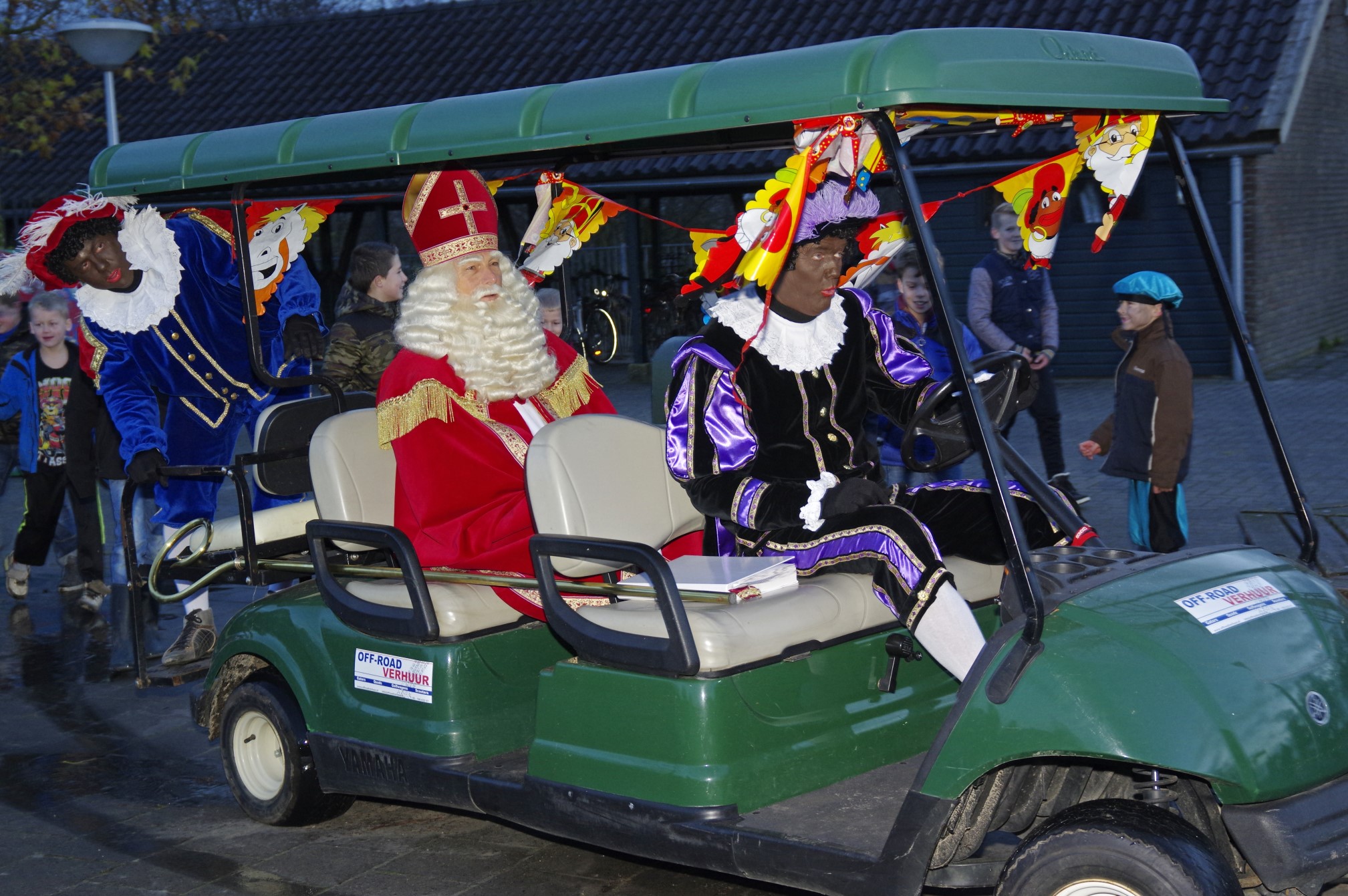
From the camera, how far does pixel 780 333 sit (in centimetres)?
375

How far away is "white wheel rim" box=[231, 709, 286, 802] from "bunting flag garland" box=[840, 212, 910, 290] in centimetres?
210

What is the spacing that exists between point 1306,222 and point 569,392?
12097mm

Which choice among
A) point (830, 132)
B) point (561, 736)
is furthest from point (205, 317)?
point (830, 132)

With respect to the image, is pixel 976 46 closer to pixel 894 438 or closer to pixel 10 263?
pixel 10 263

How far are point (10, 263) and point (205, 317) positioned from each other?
768mm

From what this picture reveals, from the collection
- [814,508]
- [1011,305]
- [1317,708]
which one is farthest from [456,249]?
[1011,305]

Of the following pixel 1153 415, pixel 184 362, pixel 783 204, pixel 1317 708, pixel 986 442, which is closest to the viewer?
pixel 1317 708

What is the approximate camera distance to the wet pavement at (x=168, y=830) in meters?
3.79

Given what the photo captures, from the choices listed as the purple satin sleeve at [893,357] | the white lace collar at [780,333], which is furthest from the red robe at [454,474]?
the purple satin sleeve at [893,357]

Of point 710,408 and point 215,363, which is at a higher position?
point 215,363

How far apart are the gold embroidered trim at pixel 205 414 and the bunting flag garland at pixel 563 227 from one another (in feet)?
5.07

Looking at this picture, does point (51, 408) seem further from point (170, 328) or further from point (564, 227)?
point (564, 227)

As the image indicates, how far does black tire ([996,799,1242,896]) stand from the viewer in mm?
2564

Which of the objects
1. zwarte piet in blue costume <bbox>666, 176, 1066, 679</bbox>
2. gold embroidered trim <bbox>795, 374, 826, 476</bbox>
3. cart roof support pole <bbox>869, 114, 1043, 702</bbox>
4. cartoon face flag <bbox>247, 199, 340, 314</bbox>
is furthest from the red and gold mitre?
cart roof support pole <bbox>869, 114, 1043, 702</bbox>
